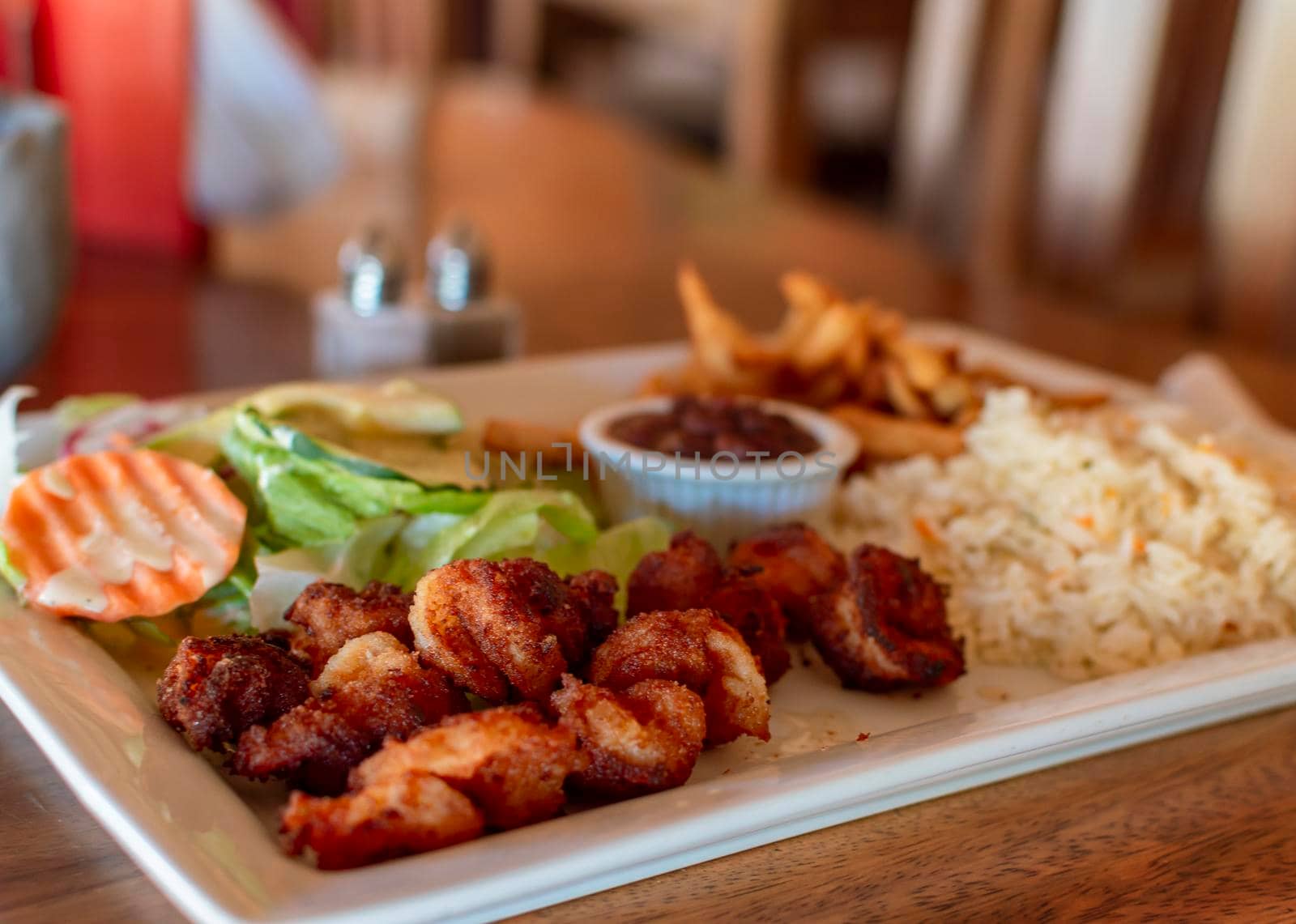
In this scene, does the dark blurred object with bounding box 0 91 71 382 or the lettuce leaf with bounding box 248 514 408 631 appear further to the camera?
the dark blurred object with bounding box 0 91 71 382

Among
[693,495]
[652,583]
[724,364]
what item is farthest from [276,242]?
[652,583]

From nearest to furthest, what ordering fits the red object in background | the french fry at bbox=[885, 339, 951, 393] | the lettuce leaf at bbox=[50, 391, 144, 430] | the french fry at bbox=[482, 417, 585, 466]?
the lettuce leaf at bbox=[50, 391, 144, 430], the french fry at bbox=[482, 417, 585, 466], the french fry at bbox=[885, 339, 951, 393], the red object in background

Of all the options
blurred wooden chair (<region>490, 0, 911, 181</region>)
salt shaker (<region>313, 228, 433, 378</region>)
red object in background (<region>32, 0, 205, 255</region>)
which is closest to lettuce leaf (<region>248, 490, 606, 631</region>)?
salt shaker (<region>313, 228, 433, 378</region>)

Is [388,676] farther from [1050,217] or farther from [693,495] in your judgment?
[1050,217]

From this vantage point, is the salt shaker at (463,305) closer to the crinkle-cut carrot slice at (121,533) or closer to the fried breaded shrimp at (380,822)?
the crinkle-cut carrot slice at (121,533)

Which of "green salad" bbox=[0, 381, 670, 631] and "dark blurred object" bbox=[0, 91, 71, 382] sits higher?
"dark blurred object" bbox=[0, 91, 71, 382]

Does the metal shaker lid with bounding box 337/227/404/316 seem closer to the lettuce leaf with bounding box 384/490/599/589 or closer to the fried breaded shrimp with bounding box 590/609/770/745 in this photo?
the lettuce leaf with bounding box 384/490/599/589
